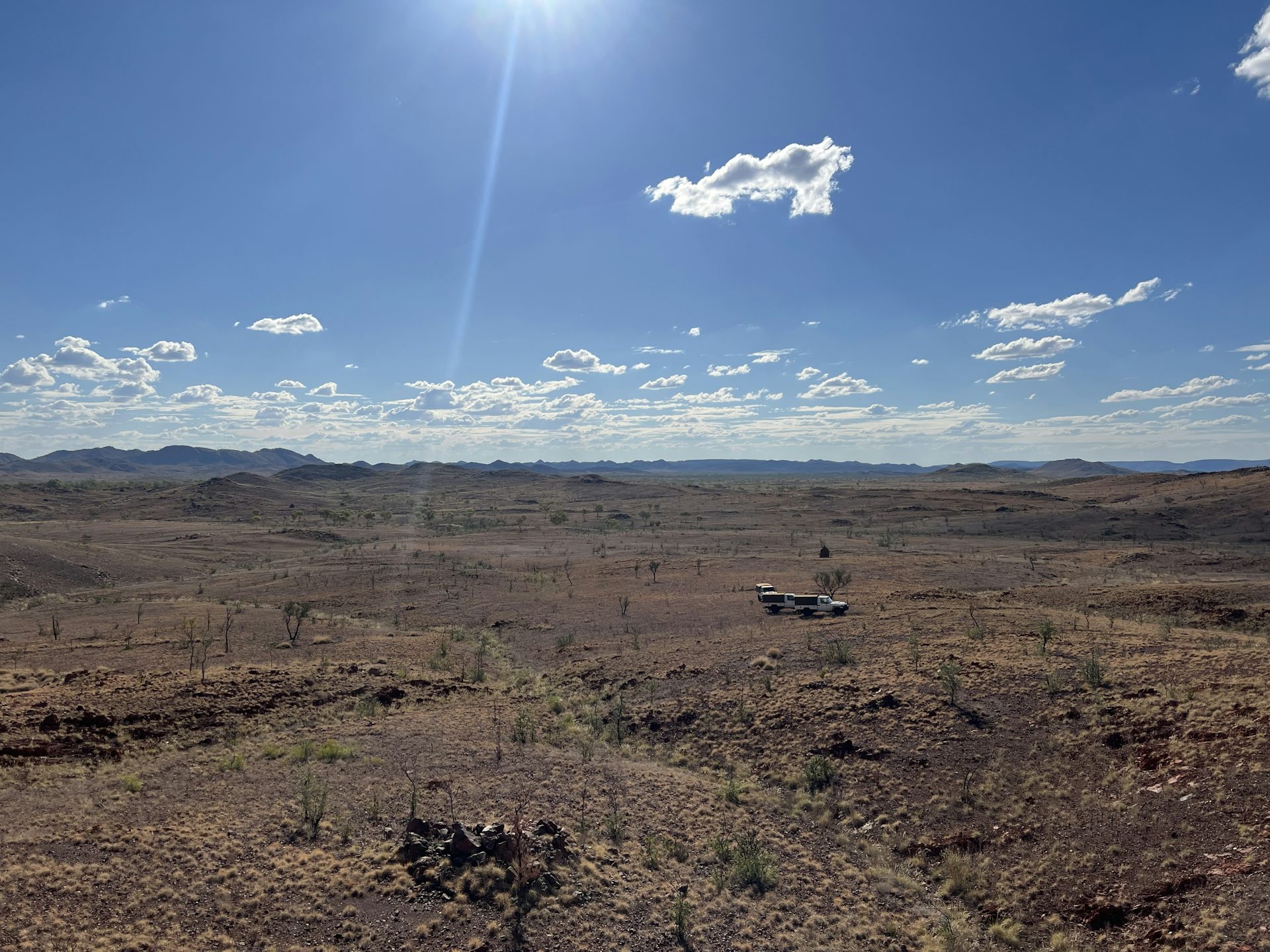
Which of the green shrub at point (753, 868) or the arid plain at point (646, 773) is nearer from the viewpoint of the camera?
the arid plain at point (646, 773)

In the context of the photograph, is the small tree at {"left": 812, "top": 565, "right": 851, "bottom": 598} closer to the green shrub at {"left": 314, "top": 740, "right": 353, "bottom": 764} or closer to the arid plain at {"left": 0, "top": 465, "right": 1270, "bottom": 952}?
the arid plain at {"left": 0, "top": 465, "right": 1270, "bottom": 952}

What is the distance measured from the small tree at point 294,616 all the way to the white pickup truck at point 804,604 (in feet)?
66.4

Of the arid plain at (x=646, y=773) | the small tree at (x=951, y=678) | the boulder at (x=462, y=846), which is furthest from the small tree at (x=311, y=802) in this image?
the small tree at (x=951, y=678)

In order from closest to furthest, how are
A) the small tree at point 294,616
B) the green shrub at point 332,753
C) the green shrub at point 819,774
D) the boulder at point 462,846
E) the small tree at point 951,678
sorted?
the boulder at point 462,846
the green shrub at point 819,774
the green shrub at point 332,753
the small tree at point 951,678
the small tree at point 294,616

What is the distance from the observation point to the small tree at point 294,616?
91.3ft

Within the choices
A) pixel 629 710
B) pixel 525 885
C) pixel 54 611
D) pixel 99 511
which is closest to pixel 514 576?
pixel 54 611

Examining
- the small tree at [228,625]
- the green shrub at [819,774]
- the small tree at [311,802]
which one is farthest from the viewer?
the small tree at [228,625]

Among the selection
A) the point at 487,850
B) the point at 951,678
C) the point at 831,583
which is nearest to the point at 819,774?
the point at 951,678

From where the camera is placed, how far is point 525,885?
32.5 feet

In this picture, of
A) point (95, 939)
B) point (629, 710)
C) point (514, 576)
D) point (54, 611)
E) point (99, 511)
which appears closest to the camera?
point (95, 939)

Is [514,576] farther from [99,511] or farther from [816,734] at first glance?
[99,511]

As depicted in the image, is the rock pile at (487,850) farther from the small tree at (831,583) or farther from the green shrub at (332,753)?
the small tree at (831,583)

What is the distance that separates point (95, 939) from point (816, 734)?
13786mm

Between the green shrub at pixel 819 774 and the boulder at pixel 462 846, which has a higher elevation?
the boulder at pixel 462 846
